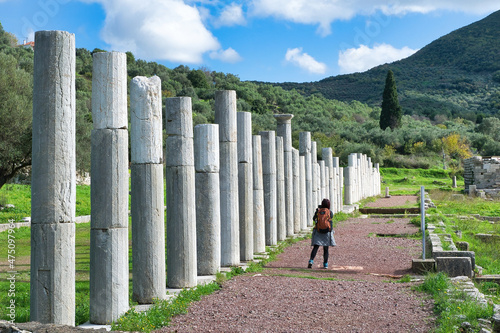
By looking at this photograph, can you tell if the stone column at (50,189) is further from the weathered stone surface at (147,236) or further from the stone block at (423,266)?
the stone block at (423,266)

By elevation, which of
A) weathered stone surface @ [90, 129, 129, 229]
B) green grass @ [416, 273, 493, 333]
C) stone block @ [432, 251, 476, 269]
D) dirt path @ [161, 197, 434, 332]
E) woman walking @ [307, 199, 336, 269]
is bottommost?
dirt path @ [161, 197, 434, 332]

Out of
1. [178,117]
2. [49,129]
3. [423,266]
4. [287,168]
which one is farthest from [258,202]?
[49,129]

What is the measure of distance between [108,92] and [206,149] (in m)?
3.50

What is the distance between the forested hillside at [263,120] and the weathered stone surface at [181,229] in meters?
14.8

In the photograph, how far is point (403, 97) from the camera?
104375 millimetres

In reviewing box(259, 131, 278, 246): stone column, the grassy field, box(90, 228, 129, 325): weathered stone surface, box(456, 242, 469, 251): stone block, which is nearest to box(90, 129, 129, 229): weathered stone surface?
box(90, 228, 129, 325): weathered stone surface

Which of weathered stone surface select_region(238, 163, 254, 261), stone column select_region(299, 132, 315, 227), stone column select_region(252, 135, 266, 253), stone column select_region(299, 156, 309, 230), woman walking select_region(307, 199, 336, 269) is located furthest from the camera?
stone column select_region(299, 132, 315, 227)

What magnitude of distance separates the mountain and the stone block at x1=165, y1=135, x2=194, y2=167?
86251 mm

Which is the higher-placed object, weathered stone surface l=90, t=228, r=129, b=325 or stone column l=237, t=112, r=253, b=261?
stone column l=237, t=112, r=253, b=261

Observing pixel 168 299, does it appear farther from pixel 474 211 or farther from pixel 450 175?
pixel 450 175

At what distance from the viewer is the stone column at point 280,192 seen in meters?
17.0

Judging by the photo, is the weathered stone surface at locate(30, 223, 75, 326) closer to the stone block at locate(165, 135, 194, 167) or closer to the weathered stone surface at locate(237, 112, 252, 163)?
the stone block at locate(165, 135, 194, 167)

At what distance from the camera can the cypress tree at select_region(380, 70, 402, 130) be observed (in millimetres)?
60594

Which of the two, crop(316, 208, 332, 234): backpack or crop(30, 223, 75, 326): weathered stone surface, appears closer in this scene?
crop(30, 223, 75, 326): weathered stone surface
